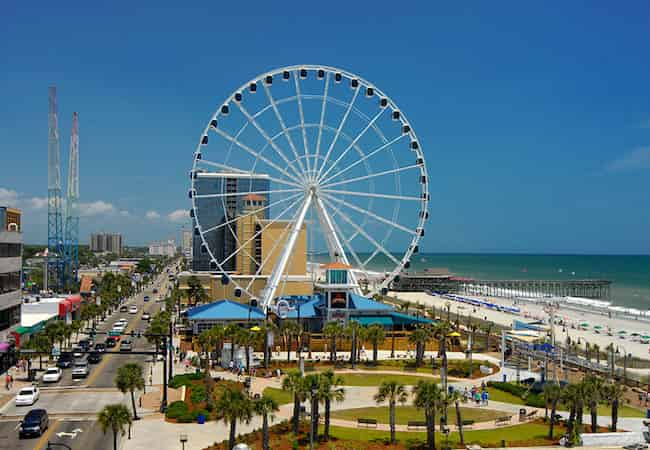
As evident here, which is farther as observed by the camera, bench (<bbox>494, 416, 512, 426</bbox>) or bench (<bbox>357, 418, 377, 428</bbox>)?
bench (<bbox>494, 416, 512, 426</bbox>)

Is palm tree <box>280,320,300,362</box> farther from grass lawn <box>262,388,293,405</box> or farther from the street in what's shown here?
the street

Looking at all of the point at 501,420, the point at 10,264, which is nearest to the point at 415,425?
the point at 501,420

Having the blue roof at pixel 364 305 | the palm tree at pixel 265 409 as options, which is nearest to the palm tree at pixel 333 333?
the blue roof at pixel 364 305

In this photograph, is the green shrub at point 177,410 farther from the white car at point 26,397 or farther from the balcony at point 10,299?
the balcony at point 10,299

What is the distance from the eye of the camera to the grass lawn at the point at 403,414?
41.4m

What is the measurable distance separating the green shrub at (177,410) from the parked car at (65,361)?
738 inches

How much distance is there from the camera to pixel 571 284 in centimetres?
17688

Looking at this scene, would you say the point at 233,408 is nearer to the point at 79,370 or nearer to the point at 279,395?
the point at 279,395

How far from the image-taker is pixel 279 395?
47.7 meters

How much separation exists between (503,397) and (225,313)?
33.6 metres

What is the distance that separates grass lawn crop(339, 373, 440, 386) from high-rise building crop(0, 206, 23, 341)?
29.4 meters

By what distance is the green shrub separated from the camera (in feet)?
128

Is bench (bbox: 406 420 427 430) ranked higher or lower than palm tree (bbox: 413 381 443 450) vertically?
lower

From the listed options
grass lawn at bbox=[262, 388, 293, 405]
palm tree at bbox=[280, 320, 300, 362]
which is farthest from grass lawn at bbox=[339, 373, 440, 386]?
palm tree at bbox=[280, 320, 300, 362]
